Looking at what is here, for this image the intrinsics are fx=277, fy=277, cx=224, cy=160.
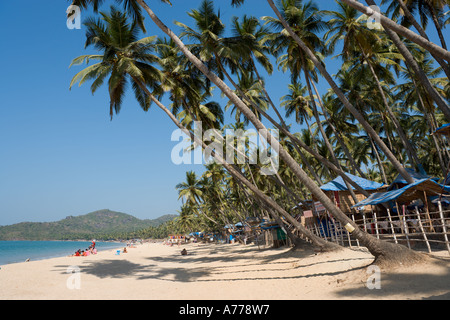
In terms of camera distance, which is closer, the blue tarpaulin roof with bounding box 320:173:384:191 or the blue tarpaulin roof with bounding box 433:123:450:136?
the blue tarpaulin roof with bounding box 433:123:450:136

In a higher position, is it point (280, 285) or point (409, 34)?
point (409, 34)

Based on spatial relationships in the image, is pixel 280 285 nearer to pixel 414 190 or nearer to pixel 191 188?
pixel 414 190

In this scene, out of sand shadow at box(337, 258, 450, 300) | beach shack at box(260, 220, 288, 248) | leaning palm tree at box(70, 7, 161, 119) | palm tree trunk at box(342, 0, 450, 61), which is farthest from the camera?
beach shack at box(260, 220, 288, 248)

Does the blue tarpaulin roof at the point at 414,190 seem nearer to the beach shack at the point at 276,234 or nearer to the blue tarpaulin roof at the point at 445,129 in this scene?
the blue tarpaulin roof at the point at 445,129

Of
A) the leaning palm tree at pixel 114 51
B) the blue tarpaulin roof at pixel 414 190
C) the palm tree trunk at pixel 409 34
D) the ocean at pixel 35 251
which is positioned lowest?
the ocean at pixel 35 251

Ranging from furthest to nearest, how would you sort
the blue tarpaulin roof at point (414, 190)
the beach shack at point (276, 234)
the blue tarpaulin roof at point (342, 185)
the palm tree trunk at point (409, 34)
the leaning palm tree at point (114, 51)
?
1. the beach shack at point (276, 234)
2. the blue tarpaulin roof at point (342, 185)
3. the leaning palm tree at point (114, 51)
4. the blue tarpaulin roof at point (414, 190)
5. the palm tree trunk at point (409, 34)

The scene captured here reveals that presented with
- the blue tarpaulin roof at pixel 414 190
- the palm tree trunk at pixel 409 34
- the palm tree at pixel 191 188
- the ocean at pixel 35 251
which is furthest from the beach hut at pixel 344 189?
the ocean at pixel 35 251

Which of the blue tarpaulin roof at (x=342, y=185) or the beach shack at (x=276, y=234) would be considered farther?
the beach shack at (x=276, y=234)

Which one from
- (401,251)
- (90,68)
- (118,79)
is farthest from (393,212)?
(90,68)

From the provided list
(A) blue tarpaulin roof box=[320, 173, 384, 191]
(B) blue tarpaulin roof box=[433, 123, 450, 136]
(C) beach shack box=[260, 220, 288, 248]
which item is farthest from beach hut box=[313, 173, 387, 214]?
(B) blue tarpaulin roof box=[433, 123, 450, 136]

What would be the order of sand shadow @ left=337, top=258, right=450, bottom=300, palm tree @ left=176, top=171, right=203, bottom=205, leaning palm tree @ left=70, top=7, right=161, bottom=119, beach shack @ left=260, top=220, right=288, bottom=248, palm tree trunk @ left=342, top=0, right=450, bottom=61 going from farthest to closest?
1. palm tree @ left=176, top=171, right=203, bottom=205
2. beach shack @ left=260, top=220, right=288, bottom=248
3. leaning palm tree @ left=70, top=7, right=161, bottom=119
4. palm tree trunk @ left=342, top=0, right=450, bottom=61
5. sand shadow @ left=337, top=258, right=450, bottom=300

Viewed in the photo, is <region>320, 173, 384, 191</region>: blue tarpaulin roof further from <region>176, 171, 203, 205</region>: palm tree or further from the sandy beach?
<region>176, 171, 203, 205</region>: palm tree
